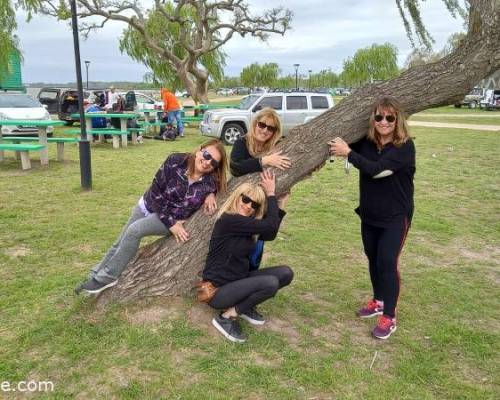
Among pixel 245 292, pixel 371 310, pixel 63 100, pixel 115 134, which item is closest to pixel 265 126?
pixel 245 292

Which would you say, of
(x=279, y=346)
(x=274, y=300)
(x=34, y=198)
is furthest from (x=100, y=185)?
(x=279, y=346)

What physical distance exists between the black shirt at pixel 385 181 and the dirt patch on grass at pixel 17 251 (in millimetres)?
3406

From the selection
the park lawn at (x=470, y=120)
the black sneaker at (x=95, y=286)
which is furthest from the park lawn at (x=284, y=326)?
the park lawn at (x=470, y=120)

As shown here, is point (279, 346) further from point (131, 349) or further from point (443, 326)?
point (443, 326)

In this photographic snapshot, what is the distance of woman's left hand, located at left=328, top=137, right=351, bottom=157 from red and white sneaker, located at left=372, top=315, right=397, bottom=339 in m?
1.19

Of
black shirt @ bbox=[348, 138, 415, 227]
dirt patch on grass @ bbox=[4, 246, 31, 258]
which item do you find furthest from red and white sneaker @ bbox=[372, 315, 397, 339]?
dirt patch on grass @ bbox=[4, 246, 31, 258]

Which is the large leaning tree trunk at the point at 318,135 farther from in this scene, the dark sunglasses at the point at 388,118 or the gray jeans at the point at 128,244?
the dark sunglasses at the point at 388,118

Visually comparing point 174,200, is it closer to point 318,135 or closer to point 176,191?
point 176,191

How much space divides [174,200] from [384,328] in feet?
5.64

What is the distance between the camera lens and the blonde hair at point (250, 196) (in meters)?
3.02

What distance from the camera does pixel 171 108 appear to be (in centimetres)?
1562

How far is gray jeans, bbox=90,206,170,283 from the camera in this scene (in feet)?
10.6

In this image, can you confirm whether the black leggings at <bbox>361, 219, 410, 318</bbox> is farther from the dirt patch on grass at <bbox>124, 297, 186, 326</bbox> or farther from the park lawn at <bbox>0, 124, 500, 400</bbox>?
the dirt patch on grass at <bbox>124, 297, 186, 326</bbox>

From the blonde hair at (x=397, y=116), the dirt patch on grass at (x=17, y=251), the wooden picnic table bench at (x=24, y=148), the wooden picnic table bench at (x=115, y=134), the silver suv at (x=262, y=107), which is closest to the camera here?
the blonde hair at (x=397, y=116)
